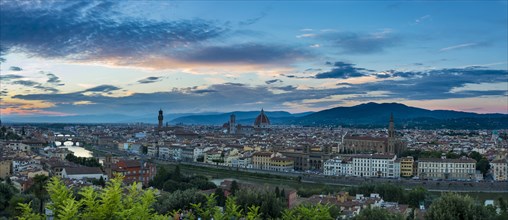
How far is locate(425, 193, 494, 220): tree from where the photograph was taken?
34.3 ft

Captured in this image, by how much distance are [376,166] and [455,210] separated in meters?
22.1

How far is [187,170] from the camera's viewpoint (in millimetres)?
34875

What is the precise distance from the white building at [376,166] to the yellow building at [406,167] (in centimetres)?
44

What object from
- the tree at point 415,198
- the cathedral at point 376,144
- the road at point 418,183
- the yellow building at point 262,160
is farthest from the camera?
the cathedral at point 376,144

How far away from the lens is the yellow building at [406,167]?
32.4 m

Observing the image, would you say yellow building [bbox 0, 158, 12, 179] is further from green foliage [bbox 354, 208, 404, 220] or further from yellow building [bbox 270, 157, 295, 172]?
green foliage [bbox 354, 208, 404, 220]

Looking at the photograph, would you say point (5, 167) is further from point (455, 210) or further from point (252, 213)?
point (252, 213)

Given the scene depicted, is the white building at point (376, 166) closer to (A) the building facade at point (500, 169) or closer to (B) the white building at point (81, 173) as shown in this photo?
(A) the building facade at point (500, 169)

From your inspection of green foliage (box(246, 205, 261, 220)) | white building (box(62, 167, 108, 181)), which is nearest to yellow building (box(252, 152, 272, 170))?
white building (box(62, 167, 108, 181))

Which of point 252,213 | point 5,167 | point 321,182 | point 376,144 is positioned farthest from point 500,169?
point 252,213

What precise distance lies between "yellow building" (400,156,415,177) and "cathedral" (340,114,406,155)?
844cm

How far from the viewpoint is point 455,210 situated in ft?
34.7

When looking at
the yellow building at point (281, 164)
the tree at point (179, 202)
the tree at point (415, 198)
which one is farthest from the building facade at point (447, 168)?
the tree at point (179, 202)

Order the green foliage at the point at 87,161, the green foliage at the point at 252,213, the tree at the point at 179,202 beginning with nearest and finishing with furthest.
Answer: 1. the green foliage at the point at 252,213
2. the tree at the point at 179,202
3. the green foliage at the point at 87,161
